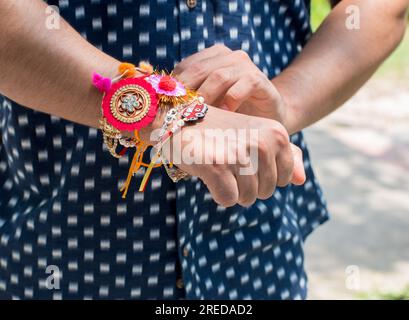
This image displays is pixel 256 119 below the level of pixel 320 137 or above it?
below

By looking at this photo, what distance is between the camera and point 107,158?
1301mm

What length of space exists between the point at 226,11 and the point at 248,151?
0.36 meters

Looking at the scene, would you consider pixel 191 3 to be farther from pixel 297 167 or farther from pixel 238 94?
pixel 297 167

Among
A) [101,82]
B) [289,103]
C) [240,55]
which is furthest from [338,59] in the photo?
[101,82]

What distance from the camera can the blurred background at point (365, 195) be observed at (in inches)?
118

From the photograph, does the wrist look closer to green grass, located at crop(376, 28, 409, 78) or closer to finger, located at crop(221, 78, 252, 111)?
finger, located at crop(221, 78, 252, 111)

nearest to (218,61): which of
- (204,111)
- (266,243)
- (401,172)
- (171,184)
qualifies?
(204,111)

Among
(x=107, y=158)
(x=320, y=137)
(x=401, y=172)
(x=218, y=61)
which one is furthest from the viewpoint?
(x=320, y=137)

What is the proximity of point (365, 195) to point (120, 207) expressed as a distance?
2.42 m

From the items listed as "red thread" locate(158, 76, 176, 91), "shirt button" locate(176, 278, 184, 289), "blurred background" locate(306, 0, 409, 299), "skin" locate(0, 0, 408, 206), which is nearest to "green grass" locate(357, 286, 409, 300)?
"blurred background" locate(306, 0, 409, 299)

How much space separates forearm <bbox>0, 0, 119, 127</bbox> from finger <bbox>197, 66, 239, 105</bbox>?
136 millimetres

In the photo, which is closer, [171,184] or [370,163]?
[171,184]

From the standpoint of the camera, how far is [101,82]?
1108 millimetres

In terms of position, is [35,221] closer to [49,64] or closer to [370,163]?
[49,64]
